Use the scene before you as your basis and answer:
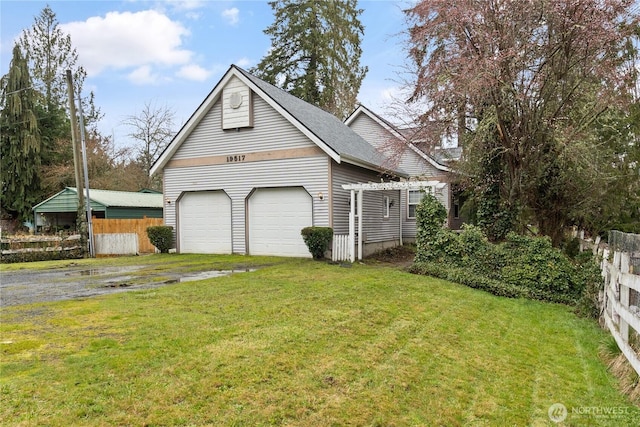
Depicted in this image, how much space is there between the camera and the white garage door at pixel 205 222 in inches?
618

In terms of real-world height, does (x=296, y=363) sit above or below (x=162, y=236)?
below

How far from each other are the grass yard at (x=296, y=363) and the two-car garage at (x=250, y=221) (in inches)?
260

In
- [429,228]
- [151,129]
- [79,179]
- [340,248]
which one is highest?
[151,129]

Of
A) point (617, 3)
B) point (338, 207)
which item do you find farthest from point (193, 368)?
point (617, 3)

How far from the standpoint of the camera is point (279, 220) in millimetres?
14625

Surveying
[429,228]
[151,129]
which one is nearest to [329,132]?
[429,228]

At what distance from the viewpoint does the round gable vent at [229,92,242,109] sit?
14945 mm

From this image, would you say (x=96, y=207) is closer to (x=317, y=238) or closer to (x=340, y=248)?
(x=317, y=238)

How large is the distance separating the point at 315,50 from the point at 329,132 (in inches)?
701

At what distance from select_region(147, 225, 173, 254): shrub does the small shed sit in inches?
271

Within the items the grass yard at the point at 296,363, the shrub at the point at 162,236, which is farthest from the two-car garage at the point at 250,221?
the grass yard at the point at 296,363

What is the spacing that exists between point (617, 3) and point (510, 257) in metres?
6.14

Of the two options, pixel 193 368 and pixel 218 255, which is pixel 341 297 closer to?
pixel 193 368

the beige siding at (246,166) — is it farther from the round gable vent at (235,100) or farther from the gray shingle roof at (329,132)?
the round gable vent at (235,100)
